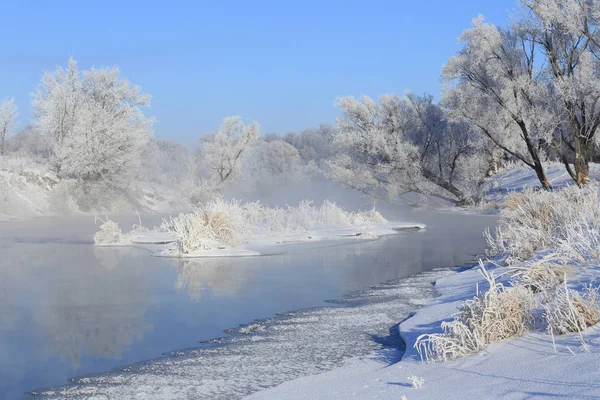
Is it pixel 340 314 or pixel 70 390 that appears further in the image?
pixel 340 314

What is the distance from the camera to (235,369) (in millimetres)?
4438

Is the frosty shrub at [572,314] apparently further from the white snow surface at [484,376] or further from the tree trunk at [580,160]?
the tree trunk at [580,160]

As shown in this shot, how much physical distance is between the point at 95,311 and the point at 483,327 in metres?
4.21

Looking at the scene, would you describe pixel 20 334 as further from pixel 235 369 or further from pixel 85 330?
pixel 235 369

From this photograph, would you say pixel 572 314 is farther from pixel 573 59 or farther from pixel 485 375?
pixel 573 59

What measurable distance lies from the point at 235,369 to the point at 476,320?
1.78 m

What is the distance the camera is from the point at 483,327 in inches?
161

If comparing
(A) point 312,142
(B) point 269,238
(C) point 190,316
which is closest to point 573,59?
(B) point 269,238

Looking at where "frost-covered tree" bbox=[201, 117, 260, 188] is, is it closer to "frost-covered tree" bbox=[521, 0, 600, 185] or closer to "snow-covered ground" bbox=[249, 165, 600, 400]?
"frost-covered tree" bbox=[521, 0, 600, 185]

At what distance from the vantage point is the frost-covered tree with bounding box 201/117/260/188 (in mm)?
38562

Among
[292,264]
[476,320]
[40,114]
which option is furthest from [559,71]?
[40,114]

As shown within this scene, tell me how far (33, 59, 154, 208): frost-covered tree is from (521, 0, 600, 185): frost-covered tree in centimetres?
2041

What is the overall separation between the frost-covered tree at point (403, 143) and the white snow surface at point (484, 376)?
2105cm

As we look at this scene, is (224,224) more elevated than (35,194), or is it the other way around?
(35,194)
